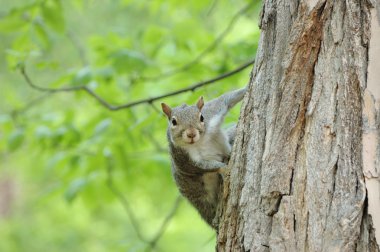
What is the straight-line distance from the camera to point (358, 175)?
5.90ft

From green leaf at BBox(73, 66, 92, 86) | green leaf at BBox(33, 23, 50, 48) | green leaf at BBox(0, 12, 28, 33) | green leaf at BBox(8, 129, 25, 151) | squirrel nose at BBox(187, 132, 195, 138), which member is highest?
green leaf at BBox(0, 12, 28, 33)

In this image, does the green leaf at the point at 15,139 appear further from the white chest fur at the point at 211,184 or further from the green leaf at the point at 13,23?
the white chest fur at the point at 211,184

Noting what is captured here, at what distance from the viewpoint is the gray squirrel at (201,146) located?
2932 mm

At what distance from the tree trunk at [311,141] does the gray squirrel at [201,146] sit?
30.5 inches

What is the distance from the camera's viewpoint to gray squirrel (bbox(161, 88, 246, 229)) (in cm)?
293

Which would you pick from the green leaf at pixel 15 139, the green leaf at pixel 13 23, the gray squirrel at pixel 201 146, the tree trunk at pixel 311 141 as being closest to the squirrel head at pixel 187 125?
the gray squirrel at pixel 201 146

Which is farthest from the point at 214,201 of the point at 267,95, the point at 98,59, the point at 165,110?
the point at 98,59

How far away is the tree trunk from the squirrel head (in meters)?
0.81

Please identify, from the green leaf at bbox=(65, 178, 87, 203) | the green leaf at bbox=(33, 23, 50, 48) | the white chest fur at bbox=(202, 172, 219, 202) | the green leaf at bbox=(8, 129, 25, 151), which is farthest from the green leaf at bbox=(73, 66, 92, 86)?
the white chest fur at bbox=(202, 172, 219, 202)

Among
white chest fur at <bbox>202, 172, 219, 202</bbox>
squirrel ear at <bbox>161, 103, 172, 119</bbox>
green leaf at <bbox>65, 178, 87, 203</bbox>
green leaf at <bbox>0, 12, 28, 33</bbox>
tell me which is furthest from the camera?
green leaf at <bbox>65, 178, 87, 203</bbox>

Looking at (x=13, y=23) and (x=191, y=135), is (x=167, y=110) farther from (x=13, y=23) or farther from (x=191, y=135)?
(x=13, y=23)

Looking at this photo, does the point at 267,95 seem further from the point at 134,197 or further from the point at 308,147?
the point at 134,197

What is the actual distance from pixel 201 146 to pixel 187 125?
0.13 metres

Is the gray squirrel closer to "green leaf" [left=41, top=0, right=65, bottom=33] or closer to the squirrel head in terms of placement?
the squirrel head
